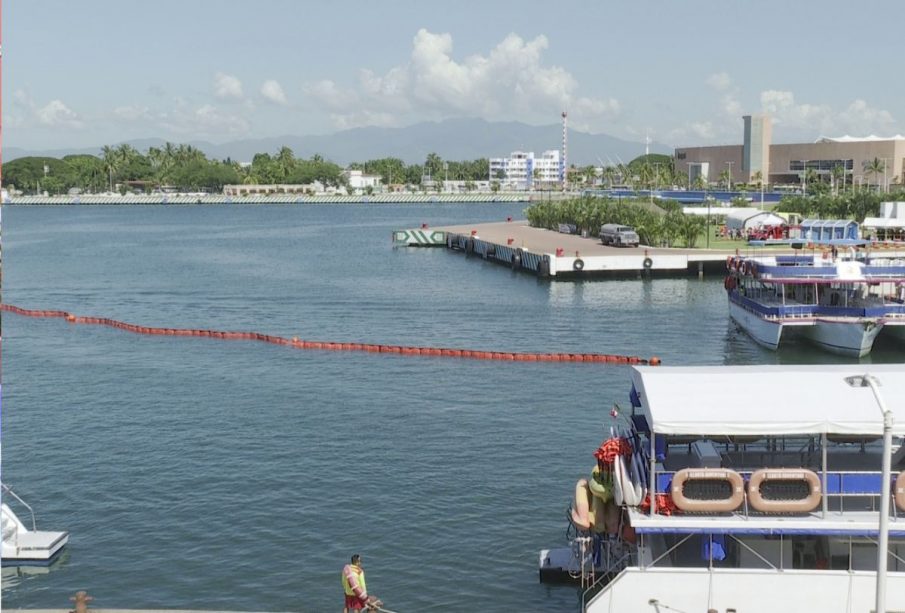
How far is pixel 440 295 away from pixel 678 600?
66086 mm

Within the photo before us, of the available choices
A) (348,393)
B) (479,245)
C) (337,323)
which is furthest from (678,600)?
(479,245)

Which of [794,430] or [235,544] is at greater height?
[794,430]

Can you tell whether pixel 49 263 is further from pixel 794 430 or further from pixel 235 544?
pixel 794 430

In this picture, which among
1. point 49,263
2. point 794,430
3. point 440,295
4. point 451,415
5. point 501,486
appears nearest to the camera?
point 794,430

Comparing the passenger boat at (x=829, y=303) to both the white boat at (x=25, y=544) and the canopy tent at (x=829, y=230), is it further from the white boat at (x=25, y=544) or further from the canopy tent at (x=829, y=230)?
the white boat at (x=25, y=544)

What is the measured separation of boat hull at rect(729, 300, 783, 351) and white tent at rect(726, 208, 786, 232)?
4799cm

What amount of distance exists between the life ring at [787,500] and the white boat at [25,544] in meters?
18.1

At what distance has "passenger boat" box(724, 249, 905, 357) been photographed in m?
56.7

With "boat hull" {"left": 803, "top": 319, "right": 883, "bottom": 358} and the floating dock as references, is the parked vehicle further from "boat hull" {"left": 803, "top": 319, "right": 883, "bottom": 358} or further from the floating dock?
"boat hull" {"left": 803, "top": 319, "right": 883, "bottom": 358}

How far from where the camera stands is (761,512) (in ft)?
67.8

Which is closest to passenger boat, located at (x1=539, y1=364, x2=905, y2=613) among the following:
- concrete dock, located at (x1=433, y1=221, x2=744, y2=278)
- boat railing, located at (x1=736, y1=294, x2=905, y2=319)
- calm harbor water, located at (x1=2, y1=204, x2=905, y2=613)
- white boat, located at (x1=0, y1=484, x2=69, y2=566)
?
calm harbor water, located at (x1=2, y1=204, x2=905, y2=613)

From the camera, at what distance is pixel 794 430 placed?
19.9 metres

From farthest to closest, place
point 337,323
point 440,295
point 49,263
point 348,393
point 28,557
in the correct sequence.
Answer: point 49,263, point 440,295, point 337,323, point 348,393, point 28,557

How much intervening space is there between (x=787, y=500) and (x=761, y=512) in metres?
0.55
